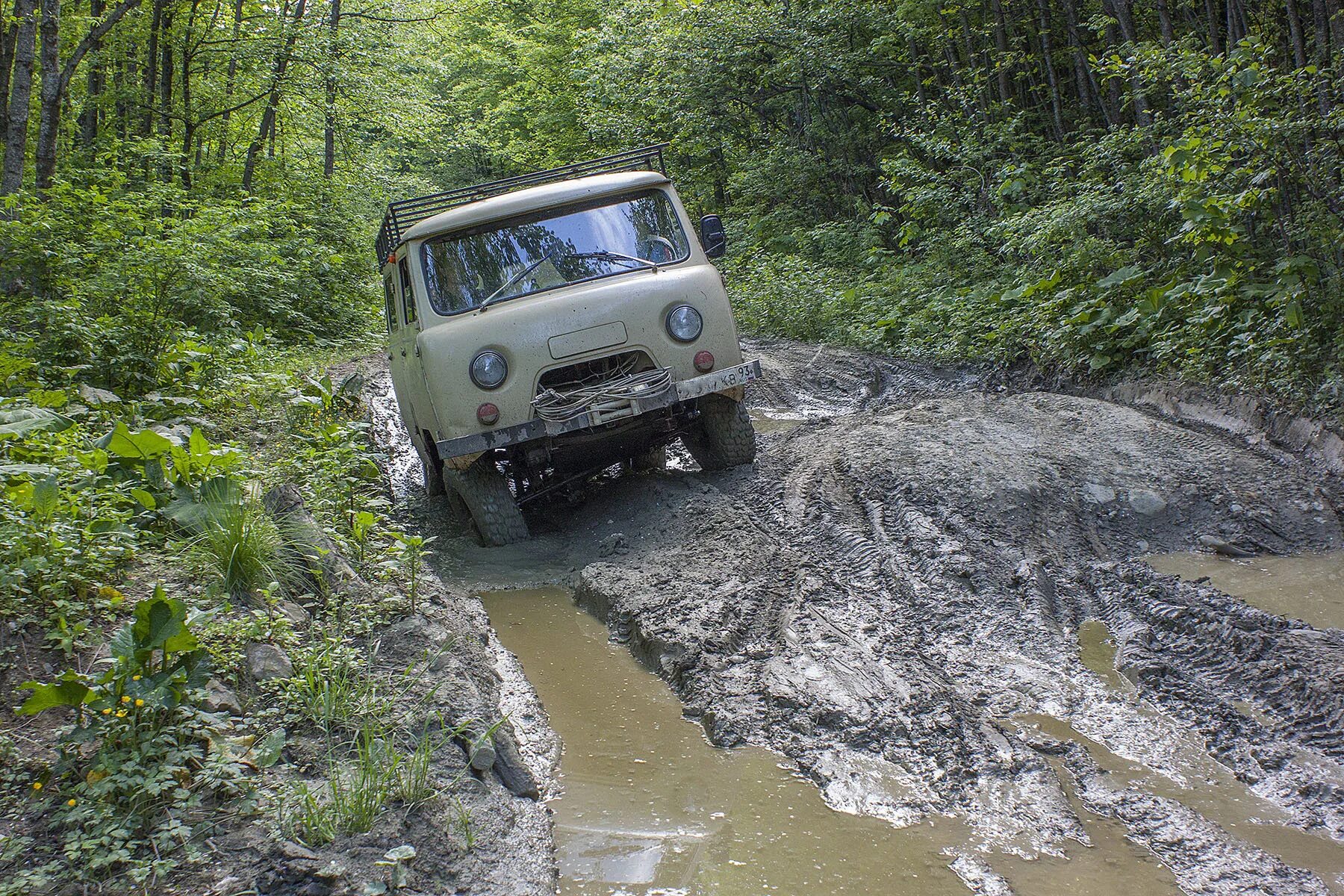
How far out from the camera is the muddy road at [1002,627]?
2.82 meters

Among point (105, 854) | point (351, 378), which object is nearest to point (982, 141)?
point (351, 378)

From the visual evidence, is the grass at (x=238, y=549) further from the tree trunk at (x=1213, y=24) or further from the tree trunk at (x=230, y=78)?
the tree trunk at (x=230, y=78)

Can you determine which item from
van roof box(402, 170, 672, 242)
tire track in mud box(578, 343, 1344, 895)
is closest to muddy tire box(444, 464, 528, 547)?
tire track in mud box(578, 343, 1344, 895)

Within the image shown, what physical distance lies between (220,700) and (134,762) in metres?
0.43

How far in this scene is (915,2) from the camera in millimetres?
14242

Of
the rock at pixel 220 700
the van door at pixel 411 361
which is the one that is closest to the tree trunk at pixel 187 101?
the van door at pixel 411 361

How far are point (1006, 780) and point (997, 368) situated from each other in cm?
729

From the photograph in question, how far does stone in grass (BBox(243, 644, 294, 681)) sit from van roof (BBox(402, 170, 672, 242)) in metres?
3.65

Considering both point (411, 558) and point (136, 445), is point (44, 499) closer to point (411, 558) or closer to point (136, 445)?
point (136, 445)

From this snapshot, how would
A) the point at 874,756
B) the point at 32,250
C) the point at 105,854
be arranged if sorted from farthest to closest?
the point at 32,250
the point at 874,756
the point at 105,854

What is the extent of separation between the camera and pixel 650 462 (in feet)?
24.9

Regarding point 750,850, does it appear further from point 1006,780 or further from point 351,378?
point 351,378

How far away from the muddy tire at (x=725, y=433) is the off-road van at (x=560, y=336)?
1 centimetres

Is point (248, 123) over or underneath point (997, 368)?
over
